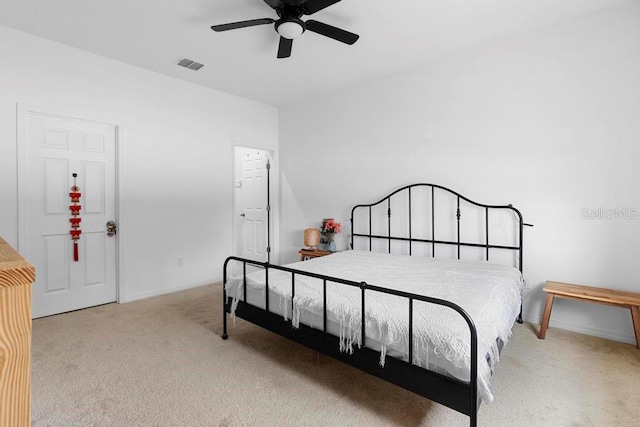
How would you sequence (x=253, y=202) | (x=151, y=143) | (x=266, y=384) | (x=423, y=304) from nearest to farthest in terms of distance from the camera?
(x=423, y=304) → (x=266, y=384) → (x=151, y=143) → (x=253, y=202)

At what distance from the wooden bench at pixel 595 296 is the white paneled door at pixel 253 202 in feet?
12.2

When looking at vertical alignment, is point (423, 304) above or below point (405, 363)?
above

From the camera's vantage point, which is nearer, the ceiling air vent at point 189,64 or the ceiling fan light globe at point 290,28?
the ceiling fan light globe at point 290,28

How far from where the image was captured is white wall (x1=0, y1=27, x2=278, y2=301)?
2.89 m

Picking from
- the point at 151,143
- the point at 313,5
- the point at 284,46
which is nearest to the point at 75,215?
the point at 151,143

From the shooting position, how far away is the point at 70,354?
236 cm

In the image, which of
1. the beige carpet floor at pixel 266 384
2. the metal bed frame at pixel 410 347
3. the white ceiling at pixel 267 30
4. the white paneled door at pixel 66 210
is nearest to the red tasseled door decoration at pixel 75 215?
the white paneled door at pixel 66 210

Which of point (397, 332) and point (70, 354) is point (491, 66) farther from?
point (70, 354)

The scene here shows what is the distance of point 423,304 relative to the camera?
5.80ft

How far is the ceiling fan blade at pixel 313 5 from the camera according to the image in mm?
2169

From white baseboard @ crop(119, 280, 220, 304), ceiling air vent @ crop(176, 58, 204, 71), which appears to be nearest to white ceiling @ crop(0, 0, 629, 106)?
ceiling air vent @ crop(176, 58, 204, 71)

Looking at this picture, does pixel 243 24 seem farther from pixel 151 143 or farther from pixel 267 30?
pixel 151 143

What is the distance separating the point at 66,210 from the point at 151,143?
109 cm

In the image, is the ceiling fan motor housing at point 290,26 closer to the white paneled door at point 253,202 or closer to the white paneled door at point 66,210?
the white paneled door at point 66,210
